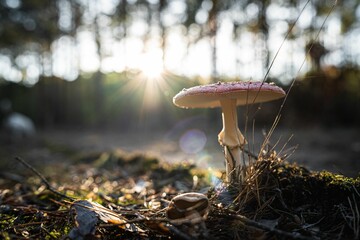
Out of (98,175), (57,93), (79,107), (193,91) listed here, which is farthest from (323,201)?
(57,93)

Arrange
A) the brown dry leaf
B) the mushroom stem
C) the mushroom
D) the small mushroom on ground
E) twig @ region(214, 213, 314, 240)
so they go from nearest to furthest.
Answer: twig @ region(214, 213, 314, 240) < the small mushroom on ground < the brown dry leaf < the mushroom < the mushroom stem

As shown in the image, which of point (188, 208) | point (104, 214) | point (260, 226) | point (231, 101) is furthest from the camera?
point (231, 101)

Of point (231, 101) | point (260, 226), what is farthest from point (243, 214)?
point (231, 101)

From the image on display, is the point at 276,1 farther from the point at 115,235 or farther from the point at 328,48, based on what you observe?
the point at 115,235

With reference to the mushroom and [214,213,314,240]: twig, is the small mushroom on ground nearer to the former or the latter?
[214,213,314,240]: twig

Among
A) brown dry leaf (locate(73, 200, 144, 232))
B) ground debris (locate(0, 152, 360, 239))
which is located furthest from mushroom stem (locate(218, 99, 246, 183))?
brown dry leaf (locate(73, 200, 144, 232))

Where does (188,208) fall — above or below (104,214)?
above

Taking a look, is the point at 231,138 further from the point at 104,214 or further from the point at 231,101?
the point at 104,214

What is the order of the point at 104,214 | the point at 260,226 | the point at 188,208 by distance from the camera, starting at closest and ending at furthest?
1. the point at 260,226
2. the point at 188,208
3. the point at 104,214
